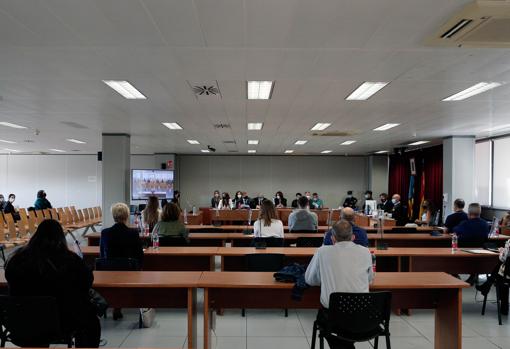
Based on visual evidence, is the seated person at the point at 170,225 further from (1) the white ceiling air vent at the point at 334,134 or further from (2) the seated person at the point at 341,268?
(1) the white ceiling air vent at the point at 334,134

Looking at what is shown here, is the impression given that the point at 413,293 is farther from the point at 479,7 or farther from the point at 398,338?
the point at 479,7

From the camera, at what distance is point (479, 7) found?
284 cm

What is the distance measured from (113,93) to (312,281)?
14.1 ft

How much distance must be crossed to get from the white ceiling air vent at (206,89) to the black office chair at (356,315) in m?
3.35

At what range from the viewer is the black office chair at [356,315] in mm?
2678

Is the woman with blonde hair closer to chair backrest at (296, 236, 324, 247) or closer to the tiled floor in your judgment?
the tiled floor

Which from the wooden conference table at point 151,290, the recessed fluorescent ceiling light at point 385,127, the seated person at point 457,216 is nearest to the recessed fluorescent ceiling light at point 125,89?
the wooden conference table at point 151,290

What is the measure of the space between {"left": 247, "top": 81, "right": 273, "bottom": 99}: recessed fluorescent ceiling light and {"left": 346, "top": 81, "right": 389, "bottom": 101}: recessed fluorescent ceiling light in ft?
4.11

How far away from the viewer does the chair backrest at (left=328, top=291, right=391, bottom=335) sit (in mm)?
2674

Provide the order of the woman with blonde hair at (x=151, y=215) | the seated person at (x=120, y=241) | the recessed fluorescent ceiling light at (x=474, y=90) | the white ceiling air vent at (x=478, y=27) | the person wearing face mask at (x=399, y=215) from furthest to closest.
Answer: the person wearing face mask at (x=399, y=215) < the woman with blonde hair at (x=151, y=215) < the recessed fluorescent ceiling light at (x=474, y=90) < the seated person at (x=120, y=241) < the white ceiling air vent at (x=478, y=27)

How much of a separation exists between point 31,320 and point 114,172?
25.9ft

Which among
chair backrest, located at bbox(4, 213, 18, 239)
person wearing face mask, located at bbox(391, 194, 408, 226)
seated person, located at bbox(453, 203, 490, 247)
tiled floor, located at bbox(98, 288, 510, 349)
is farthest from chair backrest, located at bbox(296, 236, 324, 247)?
chair backrest, located at bbox(4, 213, 18, 239)

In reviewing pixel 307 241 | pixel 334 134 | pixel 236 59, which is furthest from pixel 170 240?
pixel 334 134

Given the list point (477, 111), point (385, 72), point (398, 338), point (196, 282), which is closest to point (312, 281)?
point (196, 282)
